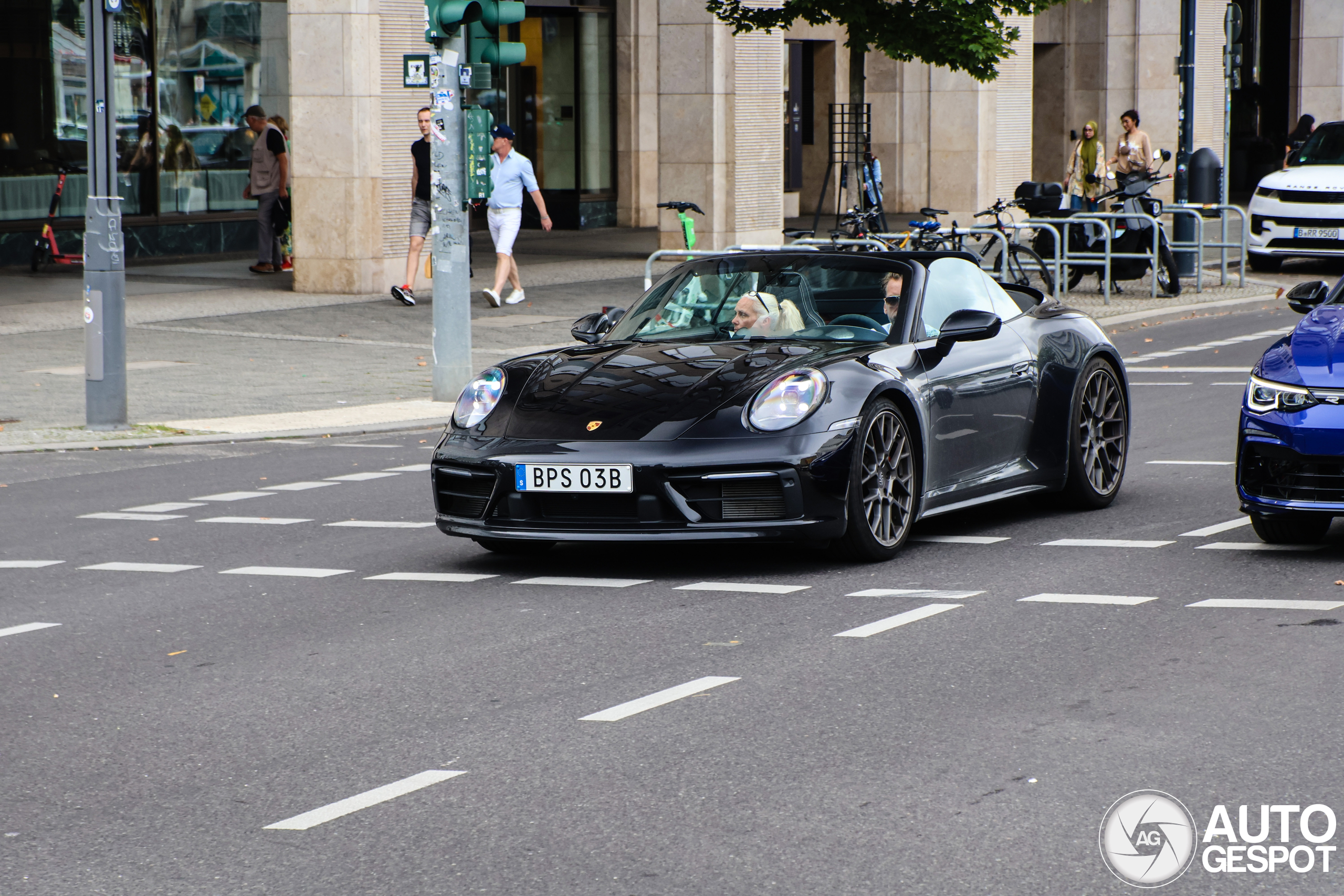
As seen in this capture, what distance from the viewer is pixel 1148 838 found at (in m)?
4.59

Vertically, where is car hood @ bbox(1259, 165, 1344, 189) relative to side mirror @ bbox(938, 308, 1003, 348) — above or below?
above

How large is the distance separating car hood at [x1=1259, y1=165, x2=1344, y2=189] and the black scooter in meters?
3.24

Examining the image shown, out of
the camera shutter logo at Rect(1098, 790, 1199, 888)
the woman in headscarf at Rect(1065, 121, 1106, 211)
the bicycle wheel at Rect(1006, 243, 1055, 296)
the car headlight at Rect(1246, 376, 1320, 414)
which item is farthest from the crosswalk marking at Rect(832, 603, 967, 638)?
the woman in headscarf at Rect(1065, 121, 1106, 211)

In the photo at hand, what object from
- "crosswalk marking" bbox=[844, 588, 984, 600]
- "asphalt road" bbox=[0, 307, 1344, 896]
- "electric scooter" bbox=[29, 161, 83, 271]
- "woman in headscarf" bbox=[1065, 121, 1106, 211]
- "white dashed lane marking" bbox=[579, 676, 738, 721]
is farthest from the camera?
"woman in headscarf" bbox=[1065, 121, 1106, 211]

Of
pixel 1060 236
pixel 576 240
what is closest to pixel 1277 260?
pixel 1060 236

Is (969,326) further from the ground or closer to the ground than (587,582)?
further from the ground

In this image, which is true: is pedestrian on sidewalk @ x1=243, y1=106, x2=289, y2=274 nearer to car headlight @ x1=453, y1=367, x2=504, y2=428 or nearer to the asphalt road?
the asphalt road

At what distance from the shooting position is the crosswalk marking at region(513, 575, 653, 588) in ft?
25.7

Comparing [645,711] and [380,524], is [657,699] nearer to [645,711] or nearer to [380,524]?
[645,711]

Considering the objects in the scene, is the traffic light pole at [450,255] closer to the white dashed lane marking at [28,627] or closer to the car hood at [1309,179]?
the white dashed lane marking at [28,627]

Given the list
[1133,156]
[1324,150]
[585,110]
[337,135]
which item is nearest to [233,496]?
[337,135]

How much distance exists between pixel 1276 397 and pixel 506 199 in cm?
1358

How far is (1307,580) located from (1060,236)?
1588 centimetres

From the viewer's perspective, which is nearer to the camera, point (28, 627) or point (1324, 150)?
point (28, 627)
